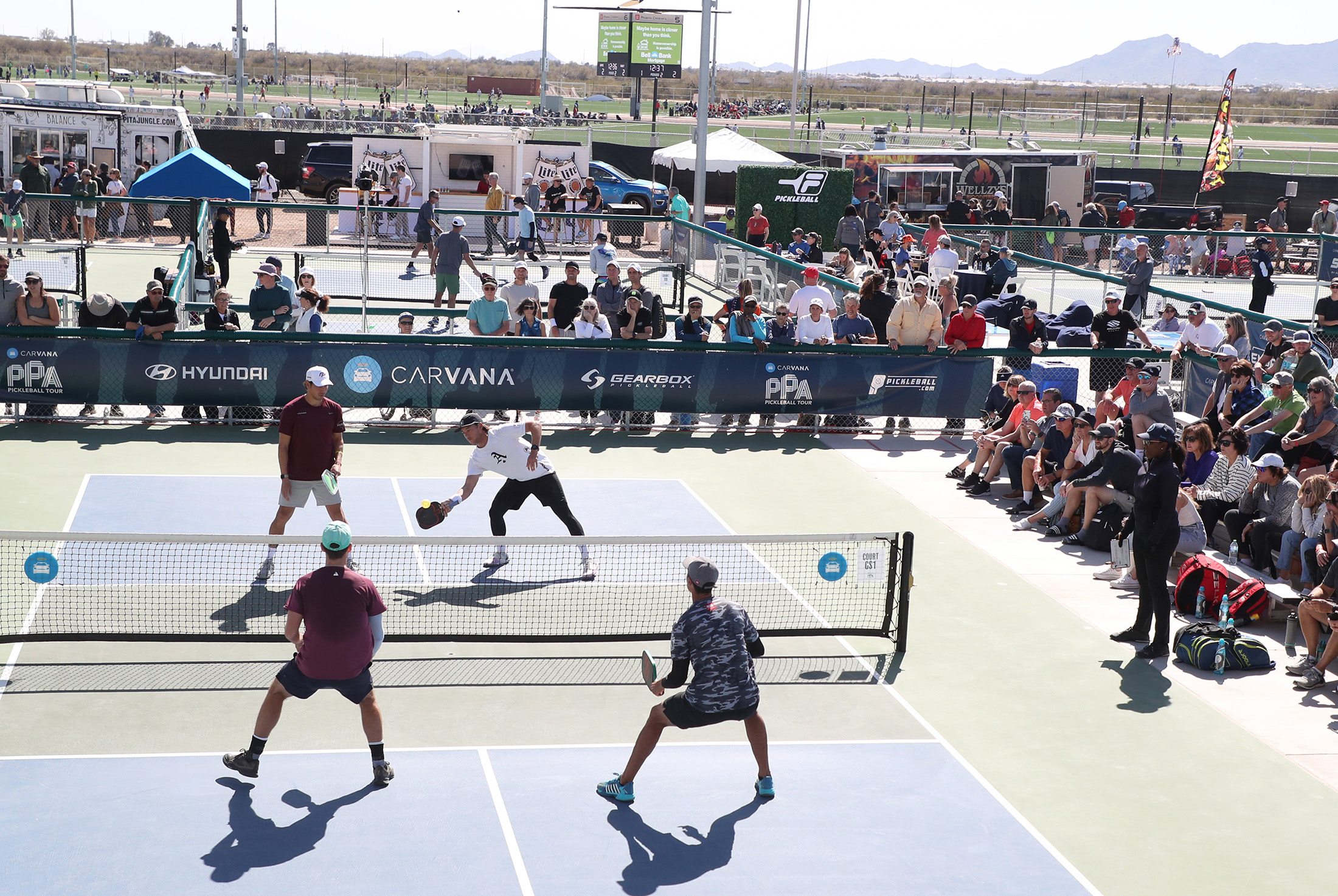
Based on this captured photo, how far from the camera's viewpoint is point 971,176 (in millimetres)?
39812

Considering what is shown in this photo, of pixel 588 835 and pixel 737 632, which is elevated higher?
pixel 737 632

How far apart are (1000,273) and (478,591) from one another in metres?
16.6

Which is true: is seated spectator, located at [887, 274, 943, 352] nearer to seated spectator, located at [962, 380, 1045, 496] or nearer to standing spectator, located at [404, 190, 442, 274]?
seated spectator, located at [962, 380, 1045, 496]

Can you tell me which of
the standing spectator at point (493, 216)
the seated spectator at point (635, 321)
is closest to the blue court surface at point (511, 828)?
the seated spectator at point (635, 321)

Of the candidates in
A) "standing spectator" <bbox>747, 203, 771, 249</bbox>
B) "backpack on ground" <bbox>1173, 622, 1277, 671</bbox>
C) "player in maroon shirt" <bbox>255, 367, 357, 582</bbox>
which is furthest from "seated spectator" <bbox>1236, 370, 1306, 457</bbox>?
"standing spectator" <bbox>747, 203, 771, 249</bbox>

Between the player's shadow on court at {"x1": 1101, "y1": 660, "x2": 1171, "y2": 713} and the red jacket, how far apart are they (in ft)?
28.1

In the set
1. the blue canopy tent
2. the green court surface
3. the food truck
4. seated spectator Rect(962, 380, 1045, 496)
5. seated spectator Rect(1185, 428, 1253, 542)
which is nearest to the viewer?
the green court surface

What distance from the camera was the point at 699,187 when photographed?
33438 millimetres

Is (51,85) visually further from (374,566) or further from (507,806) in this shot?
(507,806)

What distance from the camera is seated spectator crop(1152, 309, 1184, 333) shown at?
21.8 meters

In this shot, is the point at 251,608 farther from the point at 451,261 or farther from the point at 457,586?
the point at 451,261

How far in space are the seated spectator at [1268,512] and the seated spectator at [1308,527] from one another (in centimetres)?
36

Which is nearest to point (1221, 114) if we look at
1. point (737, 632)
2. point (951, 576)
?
point (951, 576)

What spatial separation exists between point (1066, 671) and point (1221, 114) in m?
29.8
